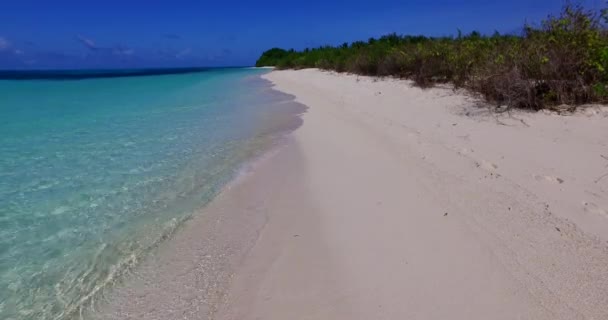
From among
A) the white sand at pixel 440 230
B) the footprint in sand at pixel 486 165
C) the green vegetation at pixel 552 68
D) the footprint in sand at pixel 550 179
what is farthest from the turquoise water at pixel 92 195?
the green vegetation at pixel 552 68

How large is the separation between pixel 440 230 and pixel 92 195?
3388mm

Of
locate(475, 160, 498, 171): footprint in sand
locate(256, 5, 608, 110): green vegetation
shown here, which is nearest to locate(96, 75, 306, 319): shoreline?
locate(475, 160, 498, 171): footprint in sand

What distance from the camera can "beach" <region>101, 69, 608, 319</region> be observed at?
6.36ft

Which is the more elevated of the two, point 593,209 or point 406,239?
point 593,209

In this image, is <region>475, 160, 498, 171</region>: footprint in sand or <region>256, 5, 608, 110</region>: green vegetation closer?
<region>475, 160, 498, 171</region>: footprint in sand

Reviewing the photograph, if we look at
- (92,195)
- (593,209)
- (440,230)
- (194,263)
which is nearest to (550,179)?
(593,209)

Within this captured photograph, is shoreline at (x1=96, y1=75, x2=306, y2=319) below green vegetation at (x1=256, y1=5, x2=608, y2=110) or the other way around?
below

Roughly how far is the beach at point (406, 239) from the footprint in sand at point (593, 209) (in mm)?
12

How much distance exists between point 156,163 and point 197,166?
2.03 feet

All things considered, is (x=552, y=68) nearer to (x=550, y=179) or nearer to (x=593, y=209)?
(x=550, y=179)

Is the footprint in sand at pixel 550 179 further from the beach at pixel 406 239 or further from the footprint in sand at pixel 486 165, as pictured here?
the footprint in sand at pixel 486 165

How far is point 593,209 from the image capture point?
265 centimetres

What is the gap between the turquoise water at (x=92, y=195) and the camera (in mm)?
2414

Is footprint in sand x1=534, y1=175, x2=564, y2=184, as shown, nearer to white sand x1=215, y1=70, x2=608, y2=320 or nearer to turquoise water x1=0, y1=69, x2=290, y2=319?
white sand x1=215, y1=70, x2=608, y2=320
